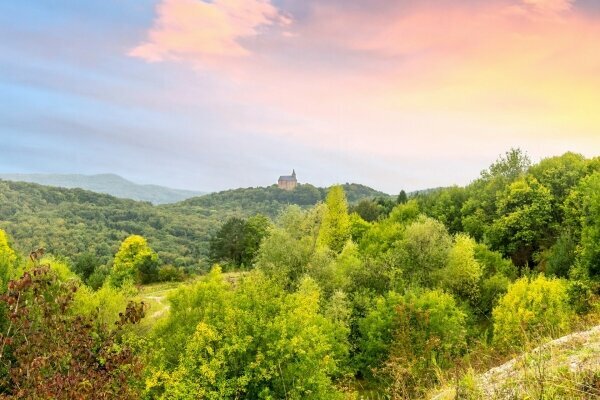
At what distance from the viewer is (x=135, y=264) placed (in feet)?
239

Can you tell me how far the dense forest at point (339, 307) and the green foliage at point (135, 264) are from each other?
236 mm

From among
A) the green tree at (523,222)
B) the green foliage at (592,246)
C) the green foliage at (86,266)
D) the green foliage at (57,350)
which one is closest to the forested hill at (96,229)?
the green foliage at (86,266)

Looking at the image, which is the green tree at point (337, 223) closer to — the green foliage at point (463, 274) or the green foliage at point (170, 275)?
the green foliage at point (463, 274)

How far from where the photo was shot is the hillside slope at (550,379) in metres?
6.75

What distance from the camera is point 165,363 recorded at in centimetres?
2494

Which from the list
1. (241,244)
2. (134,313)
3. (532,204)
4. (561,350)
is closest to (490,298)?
(532,204)

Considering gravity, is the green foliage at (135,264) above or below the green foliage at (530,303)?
below

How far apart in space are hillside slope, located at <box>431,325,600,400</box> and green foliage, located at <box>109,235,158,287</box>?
224ft

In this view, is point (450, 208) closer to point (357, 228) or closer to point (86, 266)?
point (357, 228)

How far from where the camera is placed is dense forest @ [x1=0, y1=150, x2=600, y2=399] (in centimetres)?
695

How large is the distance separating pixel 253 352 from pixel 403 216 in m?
51.1

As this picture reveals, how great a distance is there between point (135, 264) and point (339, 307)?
48325mm

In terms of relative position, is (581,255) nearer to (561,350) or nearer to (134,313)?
(561,350)

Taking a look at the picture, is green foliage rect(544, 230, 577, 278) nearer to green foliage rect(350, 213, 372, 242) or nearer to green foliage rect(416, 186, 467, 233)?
green foliage rect(416, 186, 467, 233)
